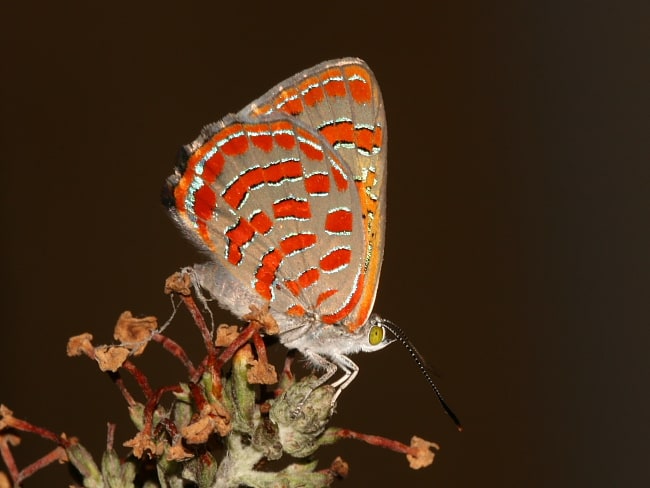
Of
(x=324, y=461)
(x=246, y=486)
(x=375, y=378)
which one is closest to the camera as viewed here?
(x=246, y=486)

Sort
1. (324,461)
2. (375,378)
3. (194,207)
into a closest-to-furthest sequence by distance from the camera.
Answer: (194,207) < (324,461) < (375,378)

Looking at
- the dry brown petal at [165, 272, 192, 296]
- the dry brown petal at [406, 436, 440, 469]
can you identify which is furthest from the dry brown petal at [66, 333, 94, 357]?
the dry brown petal at [406, 436, 440, 469]

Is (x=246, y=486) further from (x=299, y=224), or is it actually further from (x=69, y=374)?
(x=69, y=374)

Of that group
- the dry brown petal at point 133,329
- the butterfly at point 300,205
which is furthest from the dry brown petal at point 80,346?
the butterfly at point 300,205

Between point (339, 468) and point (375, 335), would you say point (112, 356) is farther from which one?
point (375, 335)

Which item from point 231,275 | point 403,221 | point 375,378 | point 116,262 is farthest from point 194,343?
point 231,275

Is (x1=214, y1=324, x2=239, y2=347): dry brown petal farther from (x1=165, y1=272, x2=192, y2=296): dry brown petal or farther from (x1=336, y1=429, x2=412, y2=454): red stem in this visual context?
(x1=336, y1=429, x2=412, y2=454): red stem
